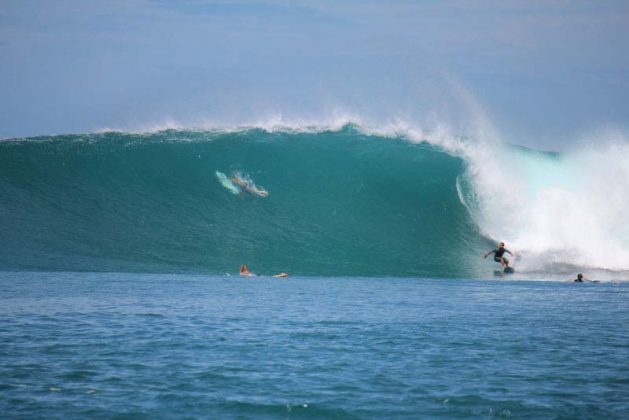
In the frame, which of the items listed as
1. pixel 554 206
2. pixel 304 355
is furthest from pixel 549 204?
pixel 304 355

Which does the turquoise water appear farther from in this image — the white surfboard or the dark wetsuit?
the dark wetsuit

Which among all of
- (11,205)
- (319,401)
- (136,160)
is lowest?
(319,401)

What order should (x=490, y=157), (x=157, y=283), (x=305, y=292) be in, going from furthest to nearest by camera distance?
(x=490, y=157) < (x=157, y=283) < (x=305, y=292)

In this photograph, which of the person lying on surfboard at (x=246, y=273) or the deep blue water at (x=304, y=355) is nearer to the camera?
the deep blue water at (x=304, y=355)

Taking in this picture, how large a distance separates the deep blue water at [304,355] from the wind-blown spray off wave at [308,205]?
7602 millimetres

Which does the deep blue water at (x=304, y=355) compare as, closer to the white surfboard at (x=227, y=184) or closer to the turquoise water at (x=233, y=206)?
the turquoise water at (x=233, y=206)

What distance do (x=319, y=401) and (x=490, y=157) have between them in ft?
82.1

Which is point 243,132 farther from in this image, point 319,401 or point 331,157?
point 319,401

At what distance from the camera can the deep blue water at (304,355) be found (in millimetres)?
6848

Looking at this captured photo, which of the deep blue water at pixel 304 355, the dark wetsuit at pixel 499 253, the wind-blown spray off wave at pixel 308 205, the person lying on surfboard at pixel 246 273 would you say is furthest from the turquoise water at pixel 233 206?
the deep blue water at pixel 304 355

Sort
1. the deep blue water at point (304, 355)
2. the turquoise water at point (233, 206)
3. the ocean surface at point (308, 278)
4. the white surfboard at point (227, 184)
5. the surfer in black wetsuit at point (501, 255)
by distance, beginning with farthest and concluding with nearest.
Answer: the white surfboard at point (227, 184), the surfer in black wetsuit at point (501, 255), the turquoise water at point (233, 206), the ocean surface at point (308, 278), the deep blue water at point (304, 355)

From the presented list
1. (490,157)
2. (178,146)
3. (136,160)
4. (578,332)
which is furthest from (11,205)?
(578,332)

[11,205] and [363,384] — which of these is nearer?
[363,384]

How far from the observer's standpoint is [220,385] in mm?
7539
